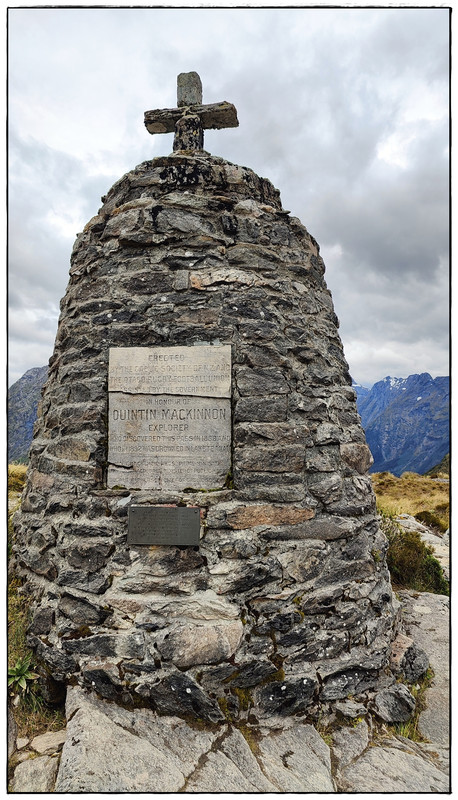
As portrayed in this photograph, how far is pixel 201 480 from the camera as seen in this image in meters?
3.93

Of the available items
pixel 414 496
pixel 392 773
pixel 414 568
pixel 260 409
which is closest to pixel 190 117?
pixel 260 409

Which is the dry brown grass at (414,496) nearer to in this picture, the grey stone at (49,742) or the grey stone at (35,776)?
the grey stone at (49,742)

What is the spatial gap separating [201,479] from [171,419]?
621mm

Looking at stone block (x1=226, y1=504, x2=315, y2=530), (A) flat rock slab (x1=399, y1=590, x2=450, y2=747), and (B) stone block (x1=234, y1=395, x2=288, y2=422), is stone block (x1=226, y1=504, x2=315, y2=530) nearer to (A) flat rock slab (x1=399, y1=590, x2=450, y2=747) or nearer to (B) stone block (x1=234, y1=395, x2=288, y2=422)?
(B) stone block (x1=234, y1=395, x2=288, y2=422)

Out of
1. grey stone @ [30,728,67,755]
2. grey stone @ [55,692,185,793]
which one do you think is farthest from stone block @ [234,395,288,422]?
grey stone @ [30,728,67,755]

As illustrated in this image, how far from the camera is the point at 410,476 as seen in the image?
26828 millimetres

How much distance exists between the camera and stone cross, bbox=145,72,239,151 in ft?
16.8

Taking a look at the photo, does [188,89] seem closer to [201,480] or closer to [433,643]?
[201,480]

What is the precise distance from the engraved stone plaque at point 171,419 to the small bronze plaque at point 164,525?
0.76ft

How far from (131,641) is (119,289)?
3.24m

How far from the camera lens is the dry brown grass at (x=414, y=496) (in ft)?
46.6

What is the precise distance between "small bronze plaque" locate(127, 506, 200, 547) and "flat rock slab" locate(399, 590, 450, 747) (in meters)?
2.68

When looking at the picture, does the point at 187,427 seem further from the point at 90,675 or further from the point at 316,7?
the point at 316,7

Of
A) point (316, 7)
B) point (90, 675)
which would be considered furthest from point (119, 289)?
point (90, 675)
